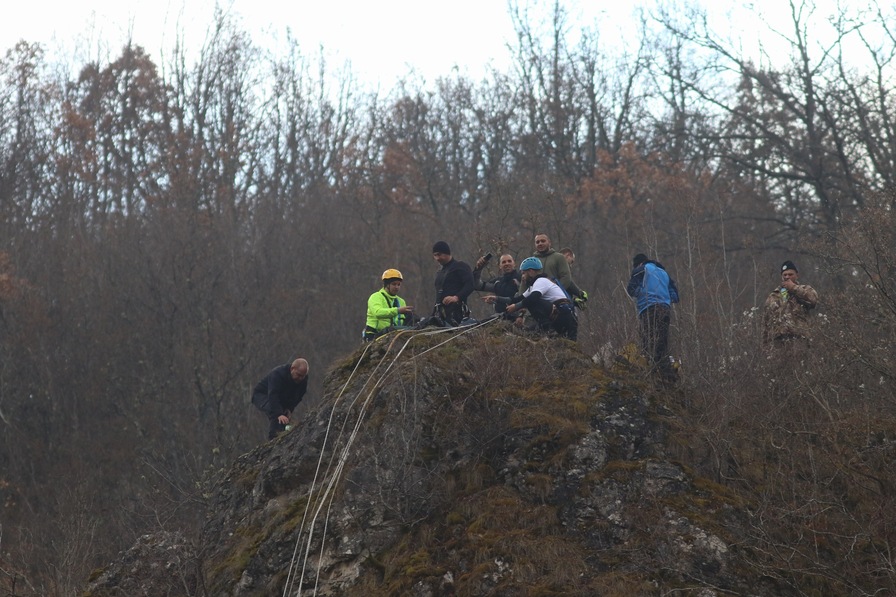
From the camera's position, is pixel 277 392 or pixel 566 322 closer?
pixel 566 322

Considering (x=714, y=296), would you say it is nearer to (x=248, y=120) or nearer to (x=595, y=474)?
(x=595, y=474)

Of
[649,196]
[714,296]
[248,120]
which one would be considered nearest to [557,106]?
[649,196]

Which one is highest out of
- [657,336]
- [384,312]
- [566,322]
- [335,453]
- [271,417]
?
[384,312]

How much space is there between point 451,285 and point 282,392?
7.50 ft

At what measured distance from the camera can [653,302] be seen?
1237cm

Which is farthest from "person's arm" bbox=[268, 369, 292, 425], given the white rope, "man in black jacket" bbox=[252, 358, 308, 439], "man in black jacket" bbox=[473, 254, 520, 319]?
"man in black jacket" bbox=[473, 254, 520, 319]

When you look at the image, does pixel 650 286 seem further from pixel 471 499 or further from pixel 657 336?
pixel 471 499

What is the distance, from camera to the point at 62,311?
3444 cm

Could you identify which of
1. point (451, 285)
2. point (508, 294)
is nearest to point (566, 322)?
point (508, 294)

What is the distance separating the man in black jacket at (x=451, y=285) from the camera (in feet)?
43.3

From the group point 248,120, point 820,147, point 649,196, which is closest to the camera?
point 820,147

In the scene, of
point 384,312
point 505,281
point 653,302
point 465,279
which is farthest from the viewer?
point 384,312

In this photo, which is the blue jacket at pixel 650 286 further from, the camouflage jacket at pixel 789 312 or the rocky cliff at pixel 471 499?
the camouflage jacket at pixel 789 312

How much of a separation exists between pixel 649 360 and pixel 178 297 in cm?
2398
